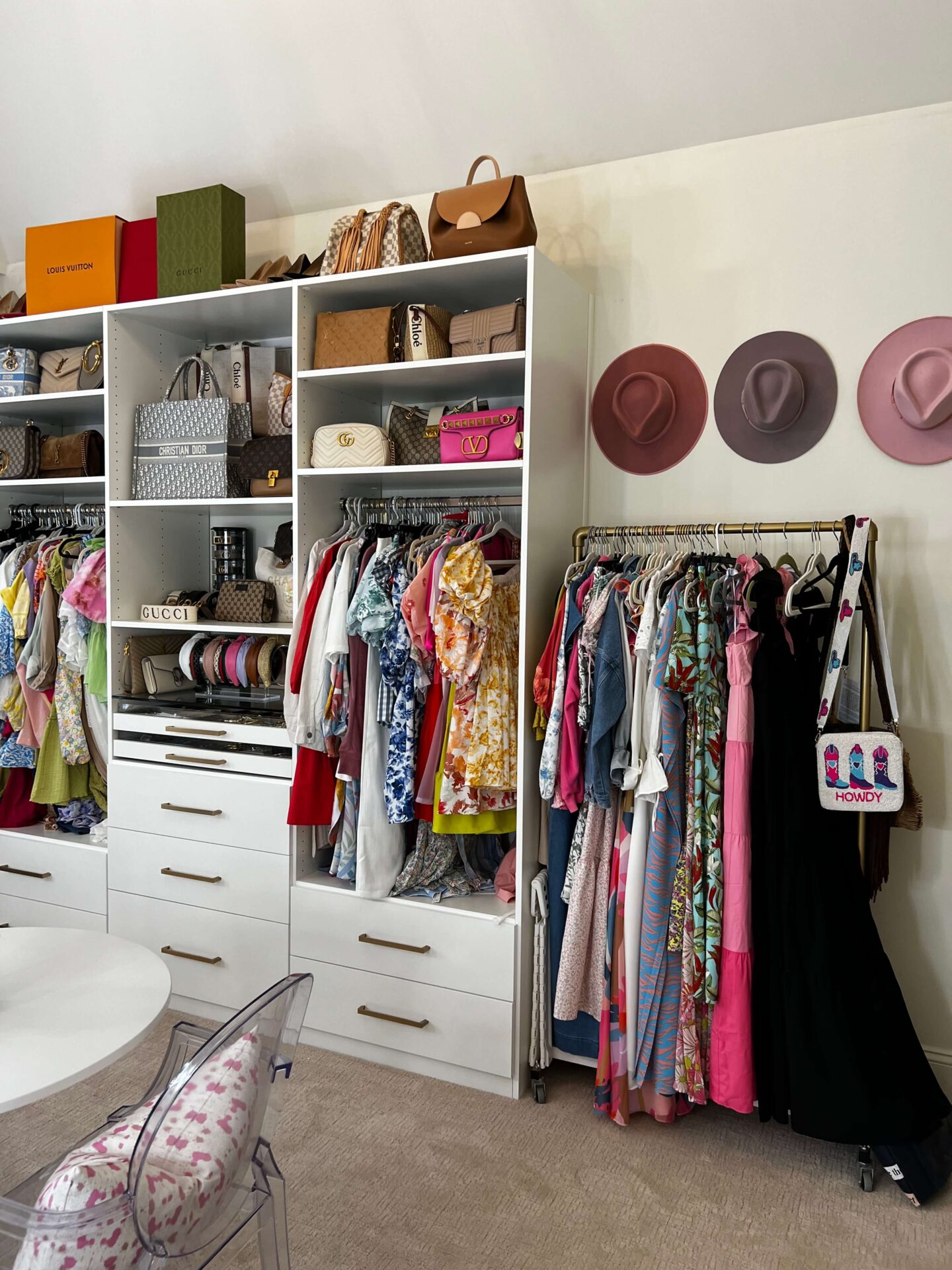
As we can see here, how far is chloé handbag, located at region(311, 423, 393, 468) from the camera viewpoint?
Answer: 273 centimetres

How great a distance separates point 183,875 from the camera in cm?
299

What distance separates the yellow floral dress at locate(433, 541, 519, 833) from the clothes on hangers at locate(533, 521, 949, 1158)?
0.12 m

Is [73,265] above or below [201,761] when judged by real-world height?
above

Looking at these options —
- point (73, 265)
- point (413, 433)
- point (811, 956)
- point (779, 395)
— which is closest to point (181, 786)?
point (413, 433)

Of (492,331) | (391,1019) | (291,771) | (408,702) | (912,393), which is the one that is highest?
(492,331)

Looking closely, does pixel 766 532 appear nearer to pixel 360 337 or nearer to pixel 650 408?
pixel 650 408

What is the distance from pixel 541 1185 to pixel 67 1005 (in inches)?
48.6

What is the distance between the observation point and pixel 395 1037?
2.70 m

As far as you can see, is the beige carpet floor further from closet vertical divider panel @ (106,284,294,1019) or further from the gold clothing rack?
the gold clothing rack

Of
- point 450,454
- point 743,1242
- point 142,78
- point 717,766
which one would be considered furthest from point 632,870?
point 142,78

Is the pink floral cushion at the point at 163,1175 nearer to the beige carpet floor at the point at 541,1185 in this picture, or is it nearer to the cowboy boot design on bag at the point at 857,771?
the beige carpet floor at the point at 541,1185

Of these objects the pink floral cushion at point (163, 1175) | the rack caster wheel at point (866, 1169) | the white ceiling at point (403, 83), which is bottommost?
the rack caster wheel at point (866, 1169)

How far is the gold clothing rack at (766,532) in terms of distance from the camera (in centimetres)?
221

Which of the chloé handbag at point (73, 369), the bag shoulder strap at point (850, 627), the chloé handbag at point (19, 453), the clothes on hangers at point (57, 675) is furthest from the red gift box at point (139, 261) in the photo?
the bag shoulder strap at point (850, 627)
